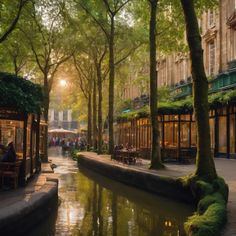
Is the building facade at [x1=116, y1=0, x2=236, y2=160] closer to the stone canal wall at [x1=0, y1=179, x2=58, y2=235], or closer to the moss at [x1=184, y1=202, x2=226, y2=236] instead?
the stone canal wall at [x1=0, y1=179, x2=58, y2=235]

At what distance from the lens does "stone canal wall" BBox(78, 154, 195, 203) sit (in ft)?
50.3

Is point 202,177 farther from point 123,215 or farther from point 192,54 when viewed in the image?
point 192,54

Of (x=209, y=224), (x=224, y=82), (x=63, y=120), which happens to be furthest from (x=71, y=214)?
(x=63, y=120)

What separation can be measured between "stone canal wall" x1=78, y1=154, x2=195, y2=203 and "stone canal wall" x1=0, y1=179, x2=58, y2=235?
3970mm

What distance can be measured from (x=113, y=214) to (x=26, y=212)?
3553mm

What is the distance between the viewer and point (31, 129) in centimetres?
1806

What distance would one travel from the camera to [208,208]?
10000mm

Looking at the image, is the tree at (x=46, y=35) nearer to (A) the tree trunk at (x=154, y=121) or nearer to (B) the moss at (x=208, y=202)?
(A) the tree trunk at (x=154, y=121)

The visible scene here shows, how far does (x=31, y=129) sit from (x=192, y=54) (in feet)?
23.0

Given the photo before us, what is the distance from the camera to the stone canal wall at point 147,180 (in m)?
15.3

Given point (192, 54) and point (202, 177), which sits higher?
point (192, 54)

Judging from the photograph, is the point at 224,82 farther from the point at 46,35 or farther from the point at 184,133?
the point at 46,35

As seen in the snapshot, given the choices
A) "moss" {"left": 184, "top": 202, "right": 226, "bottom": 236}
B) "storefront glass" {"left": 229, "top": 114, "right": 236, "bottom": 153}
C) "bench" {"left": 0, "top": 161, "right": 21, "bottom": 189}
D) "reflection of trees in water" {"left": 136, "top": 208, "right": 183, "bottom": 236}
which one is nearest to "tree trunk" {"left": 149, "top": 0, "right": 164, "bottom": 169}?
"reflection of trees in water" {"left": 136, "top": 208, "right": 183, "bottom": 236}

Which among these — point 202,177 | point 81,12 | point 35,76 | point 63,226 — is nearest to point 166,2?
point 81,12
